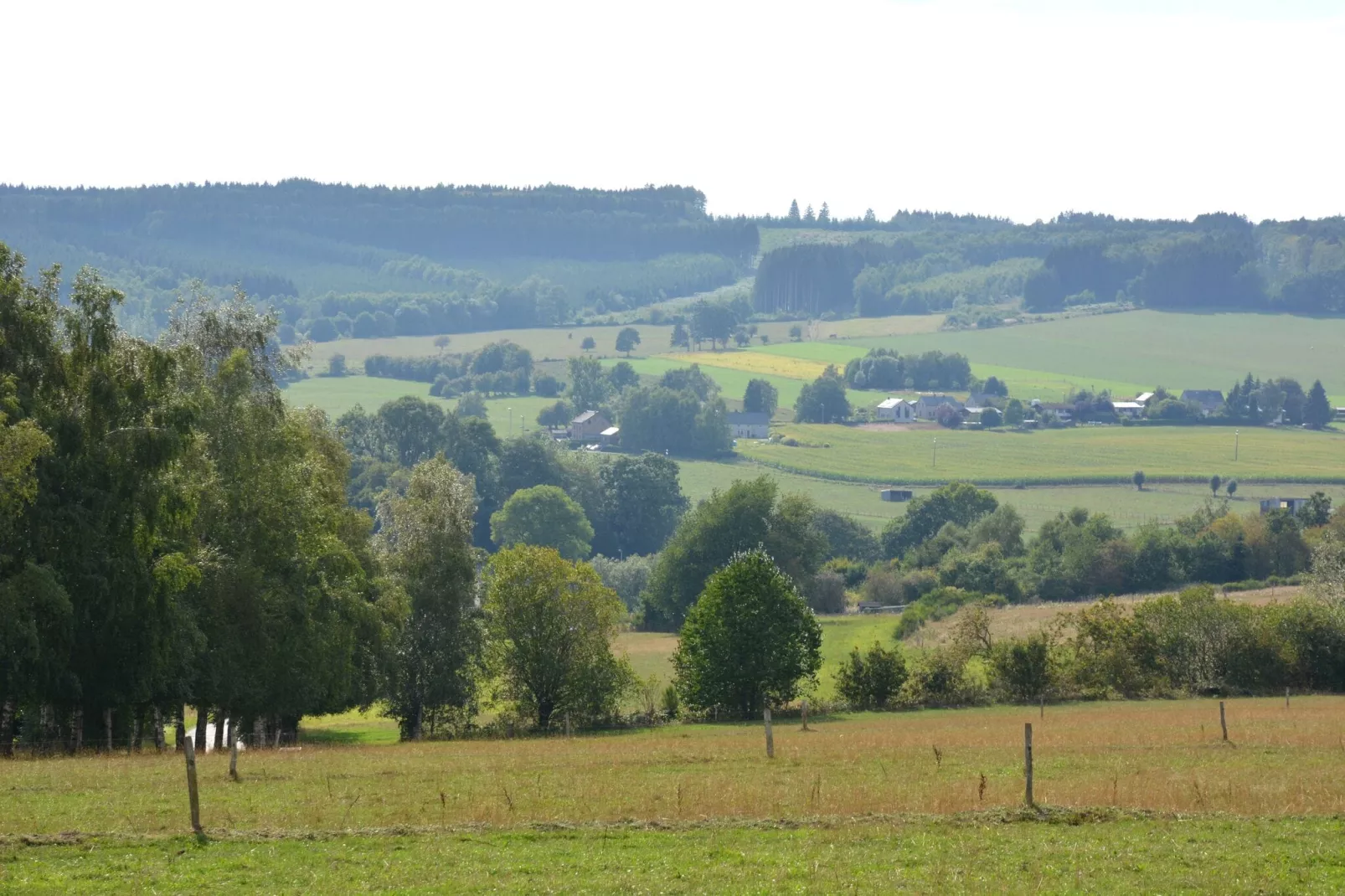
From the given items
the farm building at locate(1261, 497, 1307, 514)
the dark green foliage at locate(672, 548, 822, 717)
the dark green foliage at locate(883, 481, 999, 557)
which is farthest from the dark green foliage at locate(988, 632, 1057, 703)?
the farm building at locate(1261, 497, 1307, 514)

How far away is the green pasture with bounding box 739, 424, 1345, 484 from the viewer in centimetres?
16362

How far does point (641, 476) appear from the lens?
158750mm

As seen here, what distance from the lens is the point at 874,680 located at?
2371 inches

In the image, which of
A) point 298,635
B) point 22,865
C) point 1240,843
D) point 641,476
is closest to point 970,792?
point 1240,843

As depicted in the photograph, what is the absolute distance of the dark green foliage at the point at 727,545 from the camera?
108 meters

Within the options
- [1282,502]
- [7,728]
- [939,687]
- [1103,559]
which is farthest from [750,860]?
[1282,502]

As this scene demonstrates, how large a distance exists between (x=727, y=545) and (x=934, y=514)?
35.4 meters

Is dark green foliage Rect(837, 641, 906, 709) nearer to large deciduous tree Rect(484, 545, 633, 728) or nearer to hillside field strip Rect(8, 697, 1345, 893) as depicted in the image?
large deciduous tree Rect(484, 545, 633, 728)

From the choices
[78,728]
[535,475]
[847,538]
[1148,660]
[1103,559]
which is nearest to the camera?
[78,728]

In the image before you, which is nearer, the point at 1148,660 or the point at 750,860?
the point at 750,860

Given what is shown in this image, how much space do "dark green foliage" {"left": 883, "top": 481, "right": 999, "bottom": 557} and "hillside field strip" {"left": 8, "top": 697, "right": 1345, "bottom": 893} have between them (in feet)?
328

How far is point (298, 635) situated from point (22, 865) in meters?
22.0

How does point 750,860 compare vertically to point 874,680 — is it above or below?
above

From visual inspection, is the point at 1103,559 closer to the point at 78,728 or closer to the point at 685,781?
the point at 78,728
